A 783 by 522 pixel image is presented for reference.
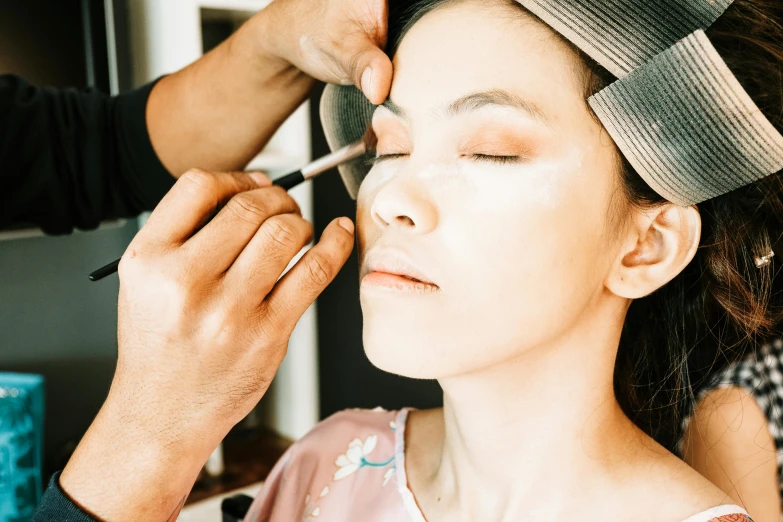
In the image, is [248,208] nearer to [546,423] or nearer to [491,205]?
[491,205]

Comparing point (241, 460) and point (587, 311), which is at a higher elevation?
point (587, 311)

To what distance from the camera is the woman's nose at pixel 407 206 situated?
0.78 metres

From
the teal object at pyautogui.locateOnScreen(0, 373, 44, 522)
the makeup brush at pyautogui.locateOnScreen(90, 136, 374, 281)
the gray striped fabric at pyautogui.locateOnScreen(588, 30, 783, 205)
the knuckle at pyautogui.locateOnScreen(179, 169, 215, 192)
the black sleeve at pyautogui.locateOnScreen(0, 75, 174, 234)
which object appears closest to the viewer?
the gray striped fabric at pyautogui.locateOnScreen(588, 30, 783, 205)

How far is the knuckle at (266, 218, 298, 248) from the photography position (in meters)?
0.81

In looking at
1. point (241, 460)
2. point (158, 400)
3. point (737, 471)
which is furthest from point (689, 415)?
point (241, 460)

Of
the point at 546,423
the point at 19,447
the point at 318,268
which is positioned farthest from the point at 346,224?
the point at 19,447

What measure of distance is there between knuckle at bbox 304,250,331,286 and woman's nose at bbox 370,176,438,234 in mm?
99

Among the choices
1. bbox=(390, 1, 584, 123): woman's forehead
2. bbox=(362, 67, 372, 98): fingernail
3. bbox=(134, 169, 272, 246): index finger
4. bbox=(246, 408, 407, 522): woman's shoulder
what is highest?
bbox=(390, 1, 584, 123): woman's forehead

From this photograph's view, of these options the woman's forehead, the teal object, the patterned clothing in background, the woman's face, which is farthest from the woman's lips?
the teal object

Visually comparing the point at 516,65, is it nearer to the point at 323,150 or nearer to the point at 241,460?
the point at 323,150

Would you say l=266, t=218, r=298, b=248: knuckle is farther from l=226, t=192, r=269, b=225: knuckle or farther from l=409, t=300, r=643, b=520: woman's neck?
l=409, t=300, r=643, b=520: woman's neck

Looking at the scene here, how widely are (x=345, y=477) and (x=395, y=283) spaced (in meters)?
0.41

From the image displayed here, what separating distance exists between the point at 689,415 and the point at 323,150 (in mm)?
1486

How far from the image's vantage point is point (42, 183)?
4.03 feet
